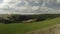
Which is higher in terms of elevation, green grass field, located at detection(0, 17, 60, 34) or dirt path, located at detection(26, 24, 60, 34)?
green grass field, located at detection(0, 17, 60, 34)

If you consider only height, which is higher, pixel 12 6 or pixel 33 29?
pixel 12 6

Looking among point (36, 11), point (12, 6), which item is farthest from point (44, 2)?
point (12, 6)

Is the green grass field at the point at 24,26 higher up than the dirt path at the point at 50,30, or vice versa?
the green grass field at the point at 24,26

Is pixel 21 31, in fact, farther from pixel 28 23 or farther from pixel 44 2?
pixel 44 2

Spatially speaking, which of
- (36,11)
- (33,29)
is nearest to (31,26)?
(33,29)

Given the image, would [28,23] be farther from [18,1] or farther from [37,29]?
[18,1]

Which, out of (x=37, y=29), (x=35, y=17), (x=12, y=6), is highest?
(x=12, y=6)
